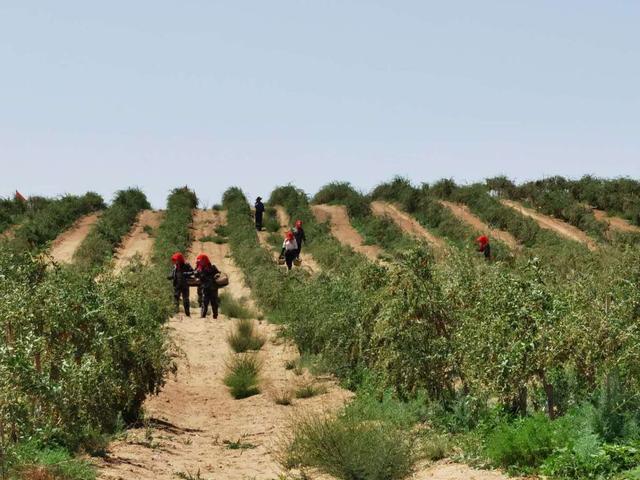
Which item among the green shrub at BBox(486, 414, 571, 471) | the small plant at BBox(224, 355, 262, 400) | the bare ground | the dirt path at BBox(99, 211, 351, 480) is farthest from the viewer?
the small plant at BBox(224, 355, 262, 400)

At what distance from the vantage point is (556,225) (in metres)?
44.3

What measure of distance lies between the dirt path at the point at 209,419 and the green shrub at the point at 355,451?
0.91 metres

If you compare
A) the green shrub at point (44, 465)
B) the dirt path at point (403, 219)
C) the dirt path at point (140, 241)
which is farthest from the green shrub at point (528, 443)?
the dirt path at point (403, 219)

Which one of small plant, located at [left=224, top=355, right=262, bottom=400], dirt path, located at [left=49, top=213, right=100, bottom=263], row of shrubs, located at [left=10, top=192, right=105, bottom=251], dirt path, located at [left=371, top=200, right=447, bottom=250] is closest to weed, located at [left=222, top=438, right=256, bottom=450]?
small plant, located at [left=224, top=355, right=262, bottom=400]

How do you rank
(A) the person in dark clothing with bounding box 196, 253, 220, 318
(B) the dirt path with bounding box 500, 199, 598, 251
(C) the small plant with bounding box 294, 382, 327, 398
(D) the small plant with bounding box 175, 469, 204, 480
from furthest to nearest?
(B) the dirt path with bounding box 500, 199, 598, 251 → (A) the person in dark clothing with bounding box 196, 253, 220, 318 → (C) the small plant with bounding box 294, 382, 327, 398 → (D) the small plant with bounding box 175, 469, 204, 480

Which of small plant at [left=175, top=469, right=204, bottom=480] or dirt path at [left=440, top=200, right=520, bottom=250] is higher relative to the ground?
dirt path at [left=440, top=200, right=520, bottom=250]

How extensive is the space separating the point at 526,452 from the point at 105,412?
17.8 feet

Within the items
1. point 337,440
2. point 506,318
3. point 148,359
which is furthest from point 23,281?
point 506,318

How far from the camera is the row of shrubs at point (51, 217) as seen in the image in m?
42.0

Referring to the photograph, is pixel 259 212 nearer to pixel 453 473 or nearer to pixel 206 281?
pixel 206 281

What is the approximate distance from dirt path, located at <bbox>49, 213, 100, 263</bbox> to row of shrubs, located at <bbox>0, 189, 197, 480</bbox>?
74.8ft

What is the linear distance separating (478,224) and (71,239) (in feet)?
64.5

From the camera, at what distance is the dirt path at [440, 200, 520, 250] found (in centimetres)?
4131

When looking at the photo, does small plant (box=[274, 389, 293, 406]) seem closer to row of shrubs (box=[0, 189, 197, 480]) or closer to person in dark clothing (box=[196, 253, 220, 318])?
row of shrubs (box=[0, 189, 197, 480])
